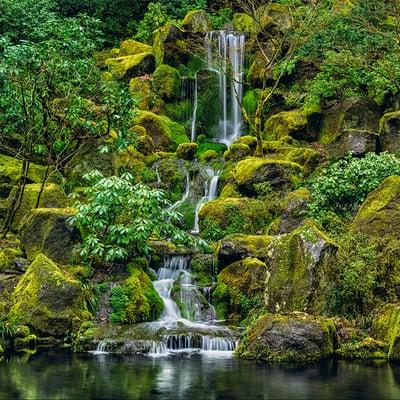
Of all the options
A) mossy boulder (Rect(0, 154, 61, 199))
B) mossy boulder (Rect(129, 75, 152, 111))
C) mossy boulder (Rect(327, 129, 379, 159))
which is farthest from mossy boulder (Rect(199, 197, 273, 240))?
mossy boulder (Rect(129, 75, 152, 111))

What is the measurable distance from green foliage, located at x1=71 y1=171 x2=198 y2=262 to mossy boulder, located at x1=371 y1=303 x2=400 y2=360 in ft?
21.8

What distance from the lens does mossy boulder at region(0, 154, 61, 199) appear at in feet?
84.6

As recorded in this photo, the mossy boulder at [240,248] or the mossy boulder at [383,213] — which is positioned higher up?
the mossy boulder at [383,213]

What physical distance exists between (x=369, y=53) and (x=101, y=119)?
39.6 ft

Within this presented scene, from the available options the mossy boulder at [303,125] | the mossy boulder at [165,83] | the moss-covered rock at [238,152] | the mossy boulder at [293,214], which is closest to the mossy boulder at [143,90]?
the mossy boulder at [165,83]

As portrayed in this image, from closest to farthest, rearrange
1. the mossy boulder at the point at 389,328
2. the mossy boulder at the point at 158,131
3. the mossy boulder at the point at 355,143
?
the mossy boulder at the point at 389,328
the mossy boulder at the point at 355,143
the mossy boulder at the point at 158,131

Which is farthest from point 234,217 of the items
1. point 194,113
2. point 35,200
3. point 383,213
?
point 194,113

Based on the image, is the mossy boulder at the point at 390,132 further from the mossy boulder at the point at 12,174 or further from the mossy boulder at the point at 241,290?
the mossy boulder at the point at 12,174

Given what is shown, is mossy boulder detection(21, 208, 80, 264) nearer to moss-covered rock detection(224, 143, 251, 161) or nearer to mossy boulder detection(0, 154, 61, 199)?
mossy boulder detection(0, 154, 61, 199)

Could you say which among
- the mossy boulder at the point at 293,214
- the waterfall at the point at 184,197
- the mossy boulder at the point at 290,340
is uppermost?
the waterfall at the point at 184,197

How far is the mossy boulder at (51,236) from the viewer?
784 inches

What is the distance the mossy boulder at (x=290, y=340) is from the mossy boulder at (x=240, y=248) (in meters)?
4.41

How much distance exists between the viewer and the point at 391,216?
18.3 m

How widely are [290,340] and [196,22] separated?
25414mm
